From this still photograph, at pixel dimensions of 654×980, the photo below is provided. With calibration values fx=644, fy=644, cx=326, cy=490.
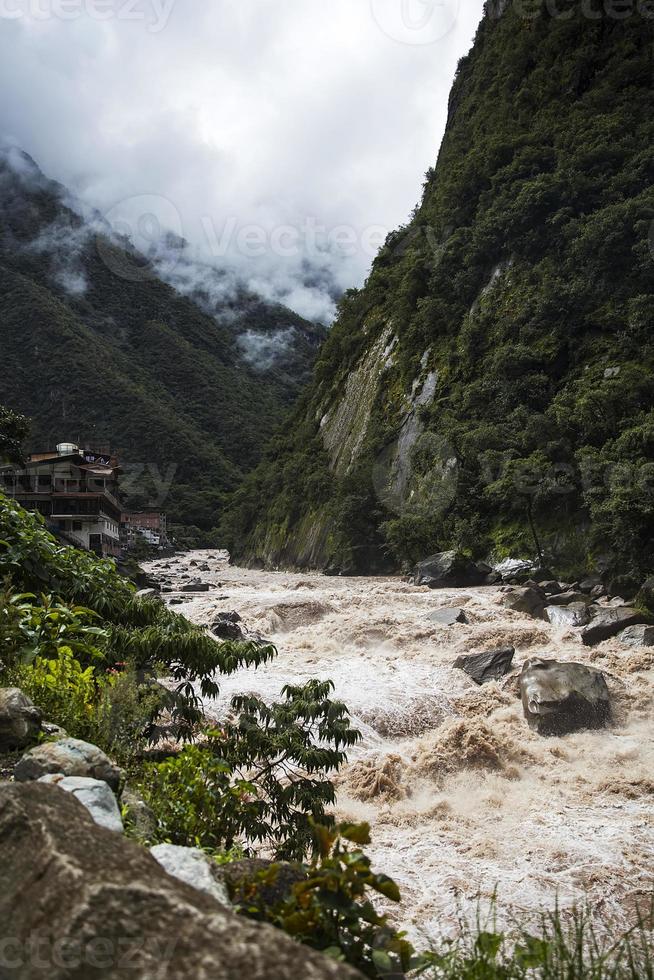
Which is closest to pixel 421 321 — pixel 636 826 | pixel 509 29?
pixel 509 29

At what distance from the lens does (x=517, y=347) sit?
3578 centimetres

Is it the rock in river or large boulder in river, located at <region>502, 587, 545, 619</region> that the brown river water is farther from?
large boulder in river, located at <region>502, 587, 545, 619</region>

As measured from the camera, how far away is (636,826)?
754 cm

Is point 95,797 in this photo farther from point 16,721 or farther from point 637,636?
point 637,636

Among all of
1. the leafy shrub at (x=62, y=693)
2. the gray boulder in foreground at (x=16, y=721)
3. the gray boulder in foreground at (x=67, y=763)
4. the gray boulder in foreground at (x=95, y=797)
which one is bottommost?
the gray boulder in foreground at (x=95, y=797)

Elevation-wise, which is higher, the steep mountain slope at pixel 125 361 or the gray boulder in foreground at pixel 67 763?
the steep mountain slope at pixel 125 361

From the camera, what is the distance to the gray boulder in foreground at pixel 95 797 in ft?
10.4

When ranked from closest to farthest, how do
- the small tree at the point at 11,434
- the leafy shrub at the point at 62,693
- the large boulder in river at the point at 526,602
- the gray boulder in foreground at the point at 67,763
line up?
the gray boulder in foreground at the point at 67,763 < the leafy shrub at the point at 62,693 < the large boulder in river at the point at 526,602 < the small tree at the point at 11,434

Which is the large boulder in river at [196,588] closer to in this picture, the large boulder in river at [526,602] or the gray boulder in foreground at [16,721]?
the large boulder in river at [526,602]

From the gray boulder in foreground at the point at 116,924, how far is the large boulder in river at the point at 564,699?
32.1ft

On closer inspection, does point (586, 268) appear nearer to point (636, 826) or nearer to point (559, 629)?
point (559, 629)

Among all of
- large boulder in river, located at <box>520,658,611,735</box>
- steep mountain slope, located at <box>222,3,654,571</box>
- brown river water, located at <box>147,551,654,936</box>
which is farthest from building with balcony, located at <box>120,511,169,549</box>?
large boulder in river, located at <box>520,658,611,735</box>

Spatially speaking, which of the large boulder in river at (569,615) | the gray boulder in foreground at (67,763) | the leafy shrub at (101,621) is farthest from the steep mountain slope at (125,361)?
the gray boulder in foreground at (67,763)

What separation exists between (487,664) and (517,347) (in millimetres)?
26423
